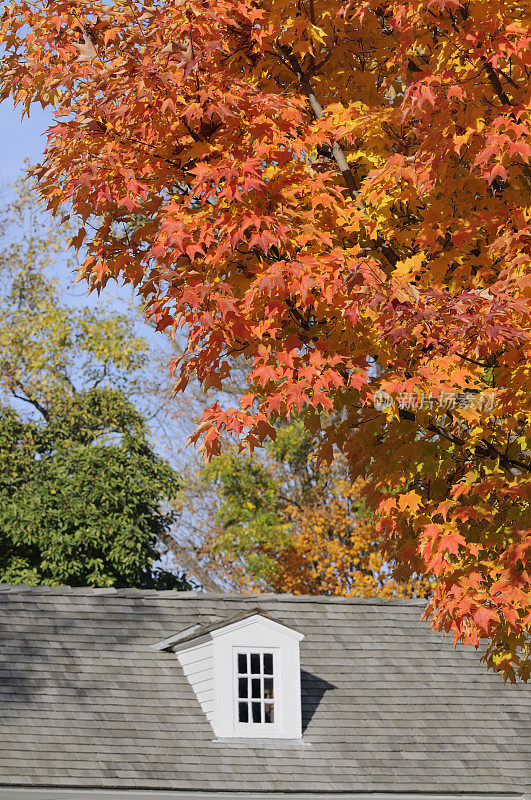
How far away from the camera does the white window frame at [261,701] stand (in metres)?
16.3

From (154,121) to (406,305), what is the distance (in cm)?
214

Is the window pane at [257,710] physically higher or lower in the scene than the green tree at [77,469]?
lower

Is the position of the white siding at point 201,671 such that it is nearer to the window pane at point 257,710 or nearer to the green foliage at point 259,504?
the window pane at point 257,710

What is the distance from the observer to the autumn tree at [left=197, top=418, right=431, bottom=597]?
30.1 m

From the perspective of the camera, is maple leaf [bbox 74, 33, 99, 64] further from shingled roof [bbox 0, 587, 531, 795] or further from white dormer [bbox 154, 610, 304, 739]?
white dormer [bbox 154, 610, 304, 739]

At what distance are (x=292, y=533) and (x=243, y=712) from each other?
49.8ft

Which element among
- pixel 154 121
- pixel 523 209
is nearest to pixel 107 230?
pixel 154 121

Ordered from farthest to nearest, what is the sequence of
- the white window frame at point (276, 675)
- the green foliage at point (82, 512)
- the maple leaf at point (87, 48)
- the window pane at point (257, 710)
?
the green foliage at point (82, 512)
the window pane at point (257, 710)
the white window frame at point (276, 675)
the maple leaf at point (87, 48)

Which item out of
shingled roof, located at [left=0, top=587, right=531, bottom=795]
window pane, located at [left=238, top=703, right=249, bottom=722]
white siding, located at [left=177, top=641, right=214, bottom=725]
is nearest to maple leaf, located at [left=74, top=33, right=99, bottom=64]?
shingled roof, located at [left=0, top=587, right=531, bottom=795]

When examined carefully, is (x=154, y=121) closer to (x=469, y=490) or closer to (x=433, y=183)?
(x=433, y=183)

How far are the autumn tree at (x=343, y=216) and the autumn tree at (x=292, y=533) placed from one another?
22052mm

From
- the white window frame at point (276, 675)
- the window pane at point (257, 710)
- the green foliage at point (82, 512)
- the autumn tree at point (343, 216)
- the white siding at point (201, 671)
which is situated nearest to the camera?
the autumn tree at point (343, 216)

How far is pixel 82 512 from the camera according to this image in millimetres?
24234

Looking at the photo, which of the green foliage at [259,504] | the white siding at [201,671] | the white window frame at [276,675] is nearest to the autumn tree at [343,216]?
the white window frame at [276,675]
